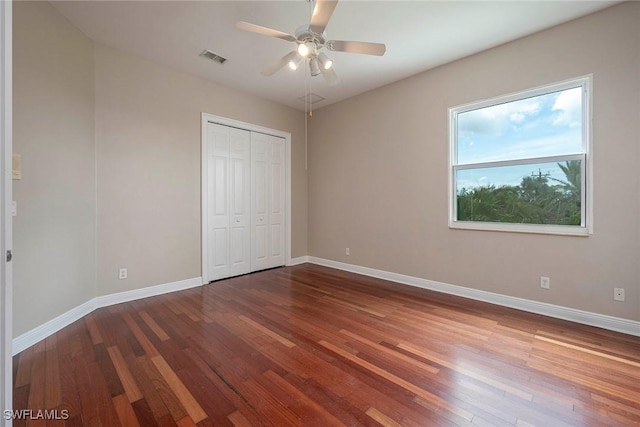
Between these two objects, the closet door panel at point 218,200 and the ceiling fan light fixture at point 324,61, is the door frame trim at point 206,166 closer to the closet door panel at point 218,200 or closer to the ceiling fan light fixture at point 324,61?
the closet door panel at point 218,200

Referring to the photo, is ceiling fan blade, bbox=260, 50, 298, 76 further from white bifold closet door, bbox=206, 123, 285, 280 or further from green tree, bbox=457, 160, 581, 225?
green tree, bbox=457, 160, 581, 225

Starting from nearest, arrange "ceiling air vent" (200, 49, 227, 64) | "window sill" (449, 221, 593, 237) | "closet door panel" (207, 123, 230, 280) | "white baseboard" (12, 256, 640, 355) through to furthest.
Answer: "white baseboard" (12, 256, 640, 355), "window sill" (449, 221, 593, 237), "ceiling air vent" (200, 49, 227, 64), "closet door panel" (207, 123, 230, 280)

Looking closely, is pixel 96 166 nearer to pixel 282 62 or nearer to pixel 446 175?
pixel 282 62

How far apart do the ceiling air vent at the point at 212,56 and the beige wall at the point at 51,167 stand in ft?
Answer: 3.77

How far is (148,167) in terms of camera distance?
3369 mm

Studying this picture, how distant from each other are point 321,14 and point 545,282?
3262 mm

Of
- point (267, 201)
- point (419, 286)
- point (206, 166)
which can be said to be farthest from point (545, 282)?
point (206, 166)

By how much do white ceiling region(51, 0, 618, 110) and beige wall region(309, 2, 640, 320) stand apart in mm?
262

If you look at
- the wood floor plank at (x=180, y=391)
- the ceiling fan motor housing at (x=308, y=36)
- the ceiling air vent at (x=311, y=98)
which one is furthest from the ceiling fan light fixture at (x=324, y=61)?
the wood floor plank at (x=180, y=391)

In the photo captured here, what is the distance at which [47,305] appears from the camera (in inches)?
94.6

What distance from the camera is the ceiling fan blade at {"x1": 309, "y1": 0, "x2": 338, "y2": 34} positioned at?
175 centimetres

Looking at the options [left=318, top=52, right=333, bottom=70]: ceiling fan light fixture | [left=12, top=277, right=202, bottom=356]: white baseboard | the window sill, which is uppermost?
[left=318, top=52, right=333, bottom=70]: ceiling fan light fixture

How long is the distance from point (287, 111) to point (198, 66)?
1.79 meters

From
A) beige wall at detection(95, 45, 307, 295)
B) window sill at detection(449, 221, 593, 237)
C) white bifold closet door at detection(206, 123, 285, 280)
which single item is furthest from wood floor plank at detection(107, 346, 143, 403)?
window sill at detection(449, 221, 593, 237)
